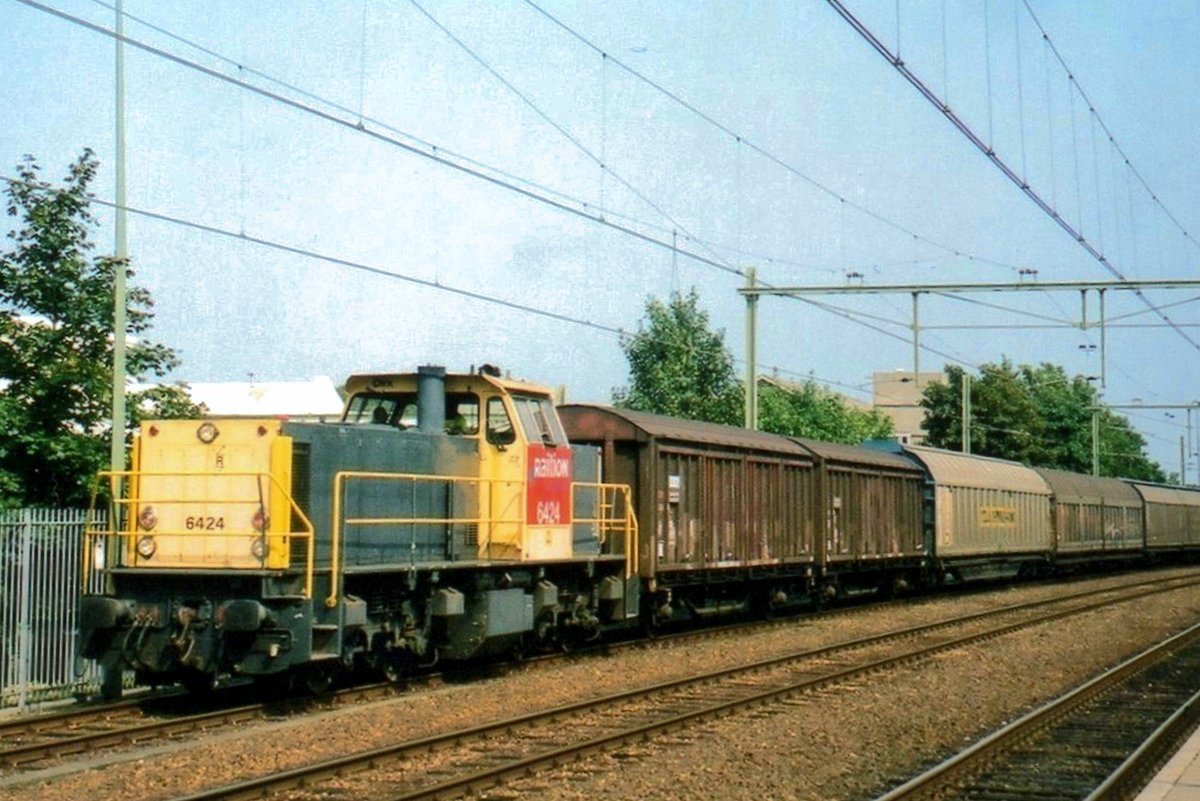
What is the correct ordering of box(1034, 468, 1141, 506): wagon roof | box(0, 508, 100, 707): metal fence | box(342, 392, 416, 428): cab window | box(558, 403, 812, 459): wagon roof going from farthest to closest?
1. box(1034, 468, 1141, 506): wagon roof
2. box(558, 403, 812, 459): wagon roof
3. box(342, 392, 416, 428): cab window
4. box(0, 508, 100, 707): metal fence

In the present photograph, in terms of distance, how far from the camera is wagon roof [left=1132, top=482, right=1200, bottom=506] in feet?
177

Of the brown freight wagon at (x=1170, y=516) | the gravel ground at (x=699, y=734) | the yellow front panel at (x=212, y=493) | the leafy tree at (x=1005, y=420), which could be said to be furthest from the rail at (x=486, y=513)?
the leafy tree at (x=1005, y=420)

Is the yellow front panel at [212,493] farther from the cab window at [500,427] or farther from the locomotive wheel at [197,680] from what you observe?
the cab window at [500,427]

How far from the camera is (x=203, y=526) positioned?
1380 centimetres

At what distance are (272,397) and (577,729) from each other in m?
45.3

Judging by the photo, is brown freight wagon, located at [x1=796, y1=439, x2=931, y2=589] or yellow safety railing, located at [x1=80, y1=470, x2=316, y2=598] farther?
brown freight wagon, located at [x1=796, y1=439, x2=931, y2=589]

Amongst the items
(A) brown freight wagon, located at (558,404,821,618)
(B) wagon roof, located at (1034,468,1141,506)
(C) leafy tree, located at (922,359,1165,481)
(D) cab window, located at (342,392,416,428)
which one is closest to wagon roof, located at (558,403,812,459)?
(A) brown freight wagon, located at (558,404,821,618)

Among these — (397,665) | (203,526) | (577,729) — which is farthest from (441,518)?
(577,729)

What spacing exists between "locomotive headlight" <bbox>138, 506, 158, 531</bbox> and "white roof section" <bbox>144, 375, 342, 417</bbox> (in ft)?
126

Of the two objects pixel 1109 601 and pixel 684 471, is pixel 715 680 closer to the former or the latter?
pixel 684 471

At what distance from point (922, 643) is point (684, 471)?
14.0 ft

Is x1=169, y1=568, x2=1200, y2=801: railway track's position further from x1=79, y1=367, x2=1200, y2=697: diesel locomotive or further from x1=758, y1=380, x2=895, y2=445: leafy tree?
x1=758, y1=380, x2=895, y2=445: leafy tree

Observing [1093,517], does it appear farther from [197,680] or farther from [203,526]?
[203,526]

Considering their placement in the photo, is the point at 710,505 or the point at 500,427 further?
the point at 710,505
